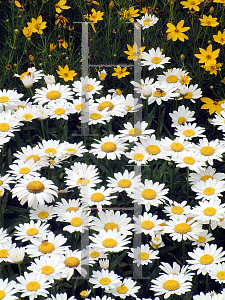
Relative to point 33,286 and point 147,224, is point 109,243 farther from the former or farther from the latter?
point 33,286

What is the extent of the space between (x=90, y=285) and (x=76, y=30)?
7.17 ft

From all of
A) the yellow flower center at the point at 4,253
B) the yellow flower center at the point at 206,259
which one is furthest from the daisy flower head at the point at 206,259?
the yellow flower center at the point at 4,253

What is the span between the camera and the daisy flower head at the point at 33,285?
5.67ft

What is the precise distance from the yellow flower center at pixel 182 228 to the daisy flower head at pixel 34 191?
1.87ft

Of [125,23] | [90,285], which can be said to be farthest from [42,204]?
[125,23]

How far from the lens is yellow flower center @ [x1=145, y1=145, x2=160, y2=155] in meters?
2.29

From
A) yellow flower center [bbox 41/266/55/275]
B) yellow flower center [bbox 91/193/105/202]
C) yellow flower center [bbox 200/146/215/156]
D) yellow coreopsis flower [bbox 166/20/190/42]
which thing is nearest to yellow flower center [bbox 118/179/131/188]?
yellow flower center [bbox 91/193/105/202]

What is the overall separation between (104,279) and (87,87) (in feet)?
4.24

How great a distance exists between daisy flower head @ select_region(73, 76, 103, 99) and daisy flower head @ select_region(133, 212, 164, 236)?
924 mm

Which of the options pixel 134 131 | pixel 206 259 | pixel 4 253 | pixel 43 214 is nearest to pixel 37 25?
pixel 134 131

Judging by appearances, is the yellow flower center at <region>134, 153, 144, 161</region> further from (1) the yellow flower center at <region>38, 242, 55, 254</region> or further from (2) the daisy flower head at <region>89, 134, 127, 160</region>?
(1) the yellow flower center at <region>38, 242, 55, 254</region>

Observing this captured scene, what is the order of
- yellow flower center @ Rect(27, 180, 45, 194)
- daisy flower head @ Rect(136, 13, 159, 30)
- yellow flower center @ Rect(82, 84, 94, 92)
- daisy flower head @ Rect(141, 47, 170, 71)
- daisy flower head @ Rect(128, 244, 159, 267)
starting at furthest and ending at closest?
daisy flower head @ Rect(136, 13, 159, 30) < daisy flower head @ Rect(141, 47, 170, 71) < yellow flower center @ Rect(82, 84, 94, 92) < yellow flower center @ Rect(27, 180, 45, 194) < daisy flower head @ Rect(128, 244, 159, 267)

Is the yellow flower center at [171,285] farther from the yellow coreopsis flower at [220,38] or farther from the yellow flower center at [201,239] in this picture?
the yellow coreopsis flower at [220,38]

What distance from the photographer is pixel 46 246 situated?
6.29ft
